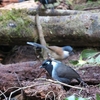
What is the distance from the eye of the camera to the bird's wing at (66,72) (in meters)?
3.28

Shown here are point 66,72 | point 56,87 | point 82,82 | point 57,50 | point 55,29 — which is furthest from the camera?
point 55,29

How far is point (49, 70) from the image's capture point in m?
3.46

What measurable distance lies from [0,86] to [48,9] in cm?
419

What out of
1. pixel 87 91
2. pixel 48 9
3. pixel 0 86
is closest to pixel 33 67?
pixel 0 86

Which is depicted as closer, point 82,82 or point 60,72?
point 82,82

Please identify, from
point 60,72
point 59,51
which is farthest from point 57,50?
point 60,72

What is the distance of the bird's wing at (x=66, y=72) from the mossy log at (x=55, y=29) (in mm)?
2708

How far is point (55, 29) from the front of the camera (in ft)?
20.4

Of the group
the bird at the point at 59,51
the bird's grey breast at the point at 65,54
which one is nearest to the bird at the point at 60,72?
the bird at the point at 59,51

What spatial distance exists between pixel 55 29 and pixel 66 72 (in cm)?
290

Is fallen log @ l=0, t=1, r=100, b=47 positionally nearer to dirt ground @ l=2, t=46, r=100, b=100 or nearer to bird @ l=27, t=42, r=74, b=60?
bird @ l=27, t=42, r=74, b=60

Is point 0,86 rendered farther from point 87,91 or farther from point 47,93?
point 87,91

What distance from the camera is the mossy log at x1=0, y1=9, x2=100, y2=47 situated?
6102mm

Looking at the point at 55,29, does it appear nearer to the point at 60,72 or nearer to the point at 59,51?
the point at 59,51
